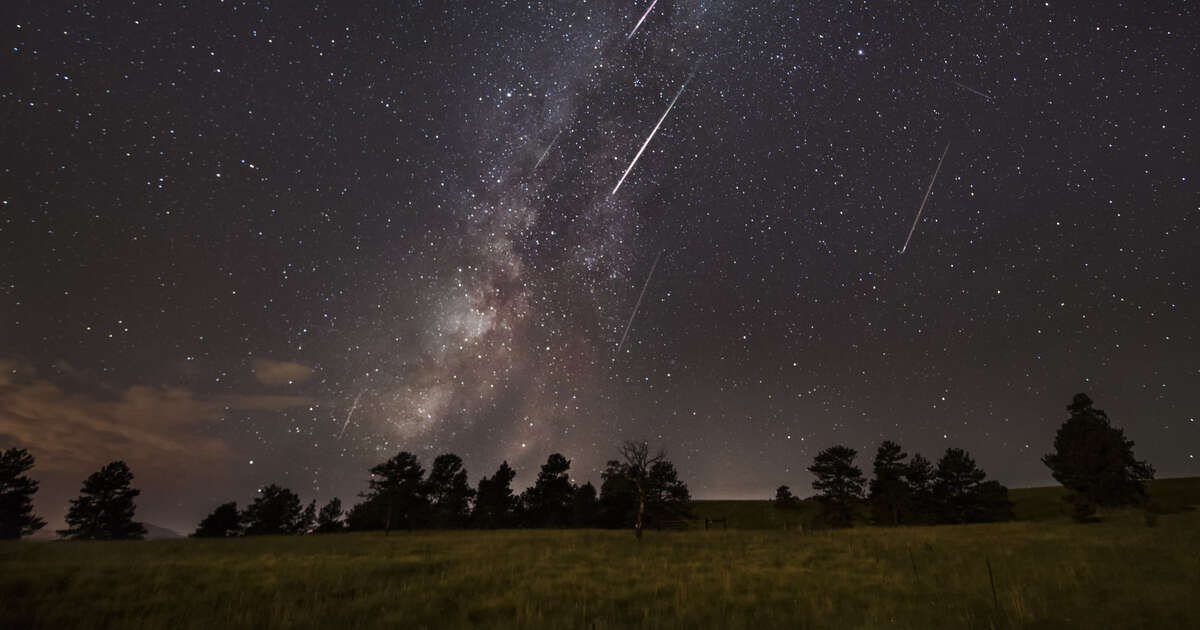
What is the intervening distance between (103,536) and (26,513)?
933cm

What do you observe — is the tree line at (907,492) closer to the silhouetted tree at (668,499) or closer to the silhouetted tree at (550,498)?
the silhouetted tree at (668,499)

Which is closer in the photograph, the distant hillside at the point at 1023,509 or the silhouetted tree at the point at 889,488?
the silhouetted tree at the point at 889,488

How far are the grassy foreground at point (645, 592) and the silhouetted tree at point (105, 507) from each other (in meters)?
62.1

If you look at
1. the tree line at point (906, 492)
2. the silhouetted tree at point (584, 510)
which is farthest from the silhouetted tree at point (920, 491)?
the silhouetted tree at point (584, 510)

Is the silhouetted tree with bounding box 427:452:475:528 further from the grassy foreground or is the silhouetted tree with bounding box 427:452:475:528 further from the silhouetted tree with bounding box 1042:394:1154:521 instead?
the silhouetted tree with bounding box 1042:394:1154:521

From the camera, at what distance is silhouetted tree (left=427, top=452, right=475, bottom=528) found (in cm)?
6194

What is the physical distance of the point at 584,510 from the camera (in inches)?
2406

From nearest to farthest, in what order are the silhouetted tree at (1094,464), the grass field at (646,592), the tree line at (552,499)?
the grass field at (646,592)
the silhouetted tree at (1094,464)
the tree line at (552,499)

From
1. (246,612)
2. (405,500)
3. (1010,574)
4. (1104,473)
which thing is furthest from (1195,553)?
(405,500)

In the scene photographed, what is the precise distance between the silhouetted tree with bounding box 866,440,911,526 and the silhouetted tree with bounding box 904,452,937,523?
32.5 inches

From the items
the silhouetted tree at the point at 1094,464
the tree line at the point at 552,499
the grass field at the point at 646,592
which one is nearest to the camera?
the grass field at the point at 646,592

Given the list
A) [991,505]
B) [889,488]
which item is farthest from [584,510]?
[991,505]

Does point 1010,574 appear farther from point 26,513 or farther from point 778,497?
point 26,513

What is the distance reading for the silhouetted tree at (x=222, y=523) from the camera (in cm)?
6153
